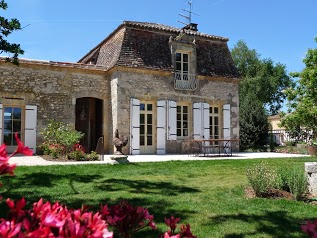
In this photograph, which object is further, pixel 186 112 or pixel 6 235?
pixel 186 112

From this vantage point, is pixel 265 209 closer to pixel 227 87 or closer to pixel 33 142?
pixel 33 142

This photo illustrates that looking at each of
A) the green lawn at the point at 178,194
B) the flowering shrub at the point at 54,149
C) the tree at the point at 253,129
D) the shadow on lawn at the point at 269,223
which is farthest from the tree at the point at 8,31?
the tree at the point at 253,129

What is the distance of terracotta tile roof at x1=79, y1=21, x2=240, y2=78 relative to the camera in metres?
13.2

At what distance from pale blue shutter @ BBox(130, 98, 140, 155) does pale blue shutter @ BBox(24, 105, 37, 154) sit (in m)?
3.78

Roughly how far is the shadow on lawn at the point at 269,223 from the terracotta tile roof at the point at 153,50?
376 inches

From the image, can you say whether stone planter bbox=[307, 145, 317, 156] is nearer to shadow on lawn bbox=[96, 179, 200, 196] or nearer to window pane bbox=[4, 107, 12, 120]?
shadow on lawn bbox=[96, 179, 200, 196]

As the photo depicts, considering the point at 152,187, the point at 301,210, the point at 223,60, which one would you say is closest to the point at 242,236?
the point at 301,210

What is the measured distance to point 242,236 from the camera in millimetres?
3289

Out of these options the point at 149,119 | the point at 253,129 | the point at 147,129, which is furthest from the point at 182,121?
the point at 253,129

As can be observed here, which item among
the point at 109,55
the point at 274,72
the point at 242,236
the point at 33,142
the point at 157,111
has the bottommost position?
the point at 242,236

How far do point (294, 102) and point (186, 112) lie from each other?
5.71 metres

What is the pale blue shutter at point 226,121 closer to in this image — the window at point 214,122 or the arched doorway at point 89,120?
the window at point 214,122

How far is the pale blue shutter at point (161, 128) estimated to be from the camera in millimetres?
13117

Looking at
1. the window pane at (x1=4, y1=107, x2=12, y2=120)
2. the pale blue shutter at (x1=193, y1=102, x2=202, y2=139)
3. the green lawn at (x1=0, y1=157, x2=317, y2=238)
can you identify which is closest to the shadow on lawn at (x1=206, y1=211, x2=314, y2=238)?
the green lawn at (x1=0, y1=157, x2=317, y2=238)
